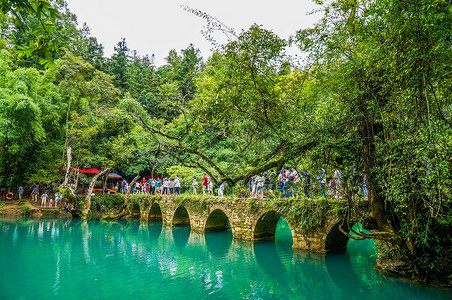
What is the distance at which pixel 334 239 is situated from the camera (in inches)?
430

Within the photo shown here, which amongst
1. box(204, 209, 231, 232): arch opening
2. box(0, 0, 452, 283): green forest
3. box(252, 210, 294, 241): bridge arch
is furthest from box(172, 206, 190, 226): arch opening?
box(0, 0, 452, 283): green forest

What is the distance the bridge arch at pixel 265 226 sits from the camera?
1303 centimetres

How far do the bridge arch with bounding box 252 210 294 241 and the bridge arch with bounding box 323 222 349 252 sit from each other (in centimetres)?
275

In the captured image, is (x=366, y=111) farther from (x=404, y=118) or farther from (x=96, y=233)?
(x=96, y=233)

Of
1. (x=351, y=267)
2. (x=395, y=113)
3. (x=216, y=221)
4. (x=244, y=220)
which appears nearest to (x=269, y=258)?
(x=351, y=267)

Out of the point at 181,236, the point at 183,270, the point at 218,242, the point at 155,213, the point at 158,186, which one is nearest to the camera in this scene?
the point at 183,270

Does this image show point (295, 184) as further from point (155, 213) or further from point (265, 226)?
point (155, 213)

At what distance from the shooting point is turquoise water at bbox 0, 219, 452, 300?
715 centimetres

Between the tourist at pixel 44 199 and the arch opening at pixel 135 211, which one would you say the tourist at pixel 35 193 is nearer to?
the tourist at pixel 44 199

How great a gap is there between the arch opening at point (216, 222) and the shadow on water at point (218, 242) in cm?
34

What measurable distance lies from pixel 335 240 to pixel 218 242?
5.56 m

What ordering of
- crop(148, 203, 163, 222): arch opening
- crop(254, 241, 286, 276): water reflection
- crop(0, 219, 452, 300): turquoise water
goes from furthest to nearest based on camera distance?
crop(148, 203, 163, 222): arch opening < crop(254, 241, 286, 276): water reflection < crop(0, 219, 452, 300): turquoise water

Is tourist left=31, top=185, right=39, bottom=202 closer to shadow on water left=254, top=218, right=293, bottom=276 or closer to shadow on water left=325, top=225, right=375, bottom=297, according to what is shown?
shadow on water left=254, top=218, right=293, bottom=276

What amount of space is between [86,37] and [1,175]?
20.4 meters
